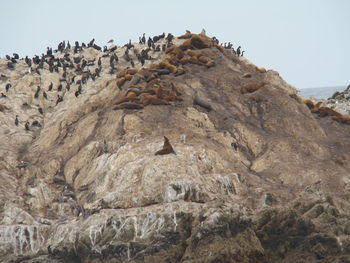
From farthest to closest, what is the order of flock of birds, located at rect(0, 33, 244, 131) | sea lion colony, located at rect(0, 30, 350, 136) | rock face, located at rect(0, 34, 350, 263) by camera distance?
flock of birds, located at rect(0, 33, 244, 131), sea lion colony, located at rect(0, 30, 350, 136), rock face, located at rect(0, 34, 350, 263)

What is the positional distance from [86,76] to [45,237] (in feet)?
65.4

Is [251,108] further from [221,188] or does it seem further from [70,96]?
[70,96]

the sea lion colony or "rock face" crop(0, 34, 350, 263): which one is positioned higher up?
the sea lion colony

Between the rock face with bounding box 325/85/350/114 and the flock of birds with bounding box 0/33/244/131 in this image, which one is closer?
the flock of birds with bounding box 0/33/244/131

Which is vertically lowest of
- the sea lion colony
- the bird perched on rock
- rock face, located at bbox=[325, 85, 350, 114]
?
rock face, located at bbox=[325, 85, 350, 114]

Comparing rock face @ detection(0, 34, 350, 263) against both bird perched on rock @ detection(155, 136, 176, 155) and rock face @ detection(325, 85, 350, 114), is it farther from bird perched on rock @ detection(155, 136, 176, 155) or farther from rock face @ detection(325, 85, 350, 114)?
rock face @ detection(325, 85, 350, 114)

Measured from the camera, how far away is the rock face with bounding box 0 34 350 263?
67.8ft

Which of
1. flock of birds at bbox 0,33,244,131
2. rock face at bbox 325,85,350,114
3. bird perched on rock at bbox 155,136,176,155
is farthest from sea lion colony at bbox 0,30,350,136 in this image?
rock face at bbox 325,85,350,114

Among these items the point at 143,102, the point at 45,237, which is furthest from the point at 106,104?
the point at 45,237

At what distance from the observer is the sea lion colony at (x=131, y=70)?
1232 inches

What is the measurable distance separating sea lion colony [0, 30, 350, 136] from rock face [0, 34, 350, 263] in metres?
0.17

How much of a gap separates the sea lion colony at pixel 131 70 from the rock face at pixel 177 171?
17 cm

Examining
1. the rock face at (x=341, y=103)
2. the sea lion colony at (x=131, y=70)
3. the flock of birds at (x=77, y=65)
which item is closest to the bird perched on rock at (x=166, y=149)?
the sea lion colony at (x=131, y=70)

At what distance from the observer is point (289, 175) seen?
25.9 metres
